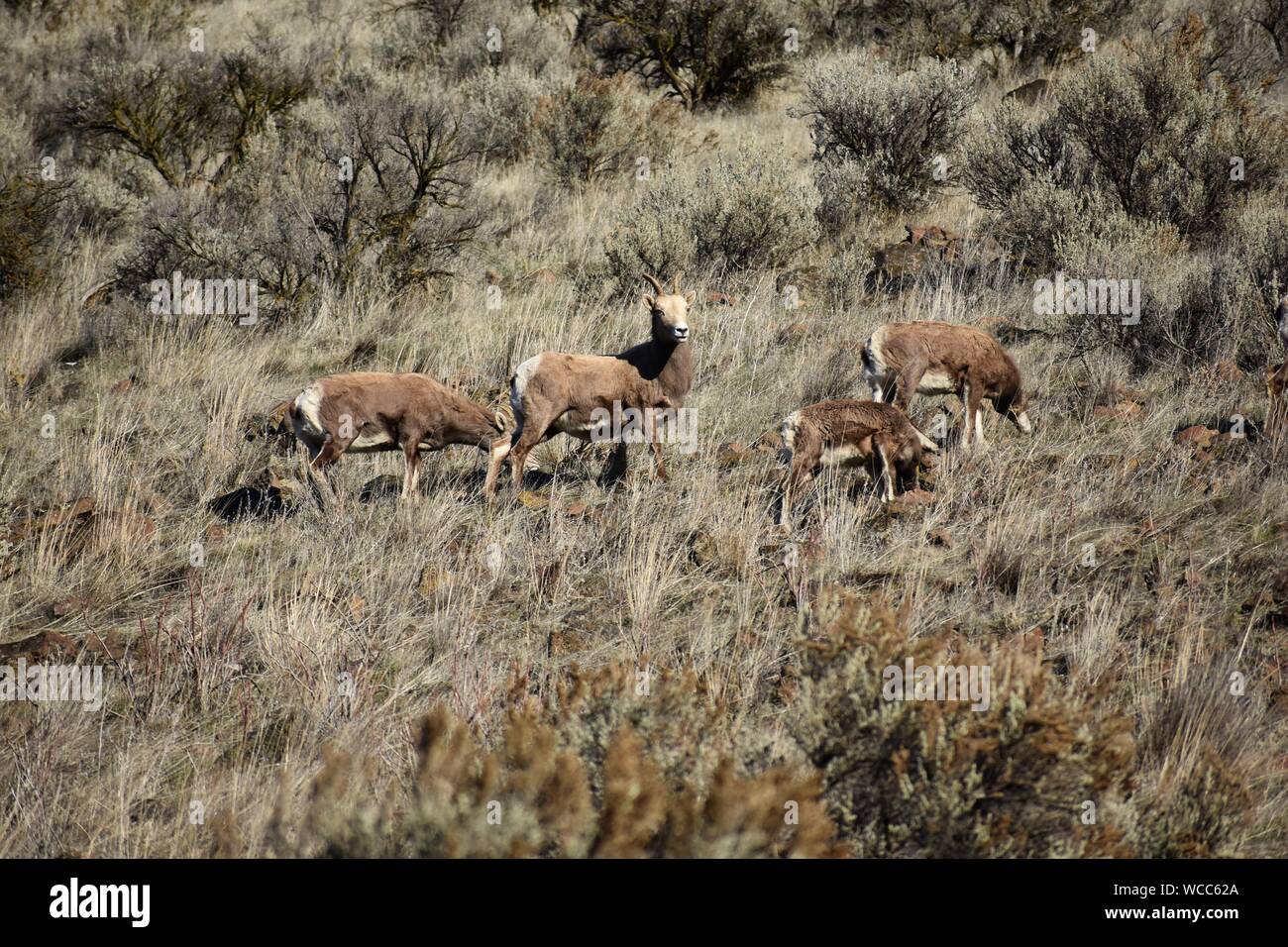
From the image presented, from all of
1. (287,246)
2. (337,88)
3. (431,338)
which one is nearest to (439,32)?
(337,88)

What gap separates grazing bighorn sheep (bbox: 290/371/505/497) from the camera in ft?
25.5

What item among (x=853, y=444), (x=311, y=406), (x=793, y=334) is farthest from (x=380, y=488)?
(x=793, y=334)

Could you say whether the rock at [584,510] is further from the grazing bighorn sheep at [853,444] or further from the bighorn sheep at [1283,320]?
the bighorn sheep at [1283,320]

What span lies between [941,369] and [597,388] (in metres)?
2.86

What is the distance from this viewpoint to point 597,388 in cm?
809

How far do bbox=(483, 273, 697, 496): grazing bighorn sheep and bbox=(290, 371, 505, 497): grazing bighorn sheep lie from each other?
35cm

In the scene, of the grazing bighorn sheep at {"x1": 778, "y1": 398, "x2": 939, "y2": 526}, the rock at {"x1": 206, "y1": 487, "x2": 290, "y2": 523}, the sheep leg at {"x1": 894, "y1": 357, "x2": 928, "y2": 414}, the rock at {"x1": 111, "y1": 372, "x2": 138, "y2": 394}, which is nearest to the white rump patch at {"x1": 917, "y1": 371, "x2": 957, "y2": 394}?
the sheep leg at {"x1": 894, "y1": 357, "x2": 928, "y2": 414}

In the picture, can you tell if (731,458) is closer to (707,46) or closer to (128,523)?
(128,523)

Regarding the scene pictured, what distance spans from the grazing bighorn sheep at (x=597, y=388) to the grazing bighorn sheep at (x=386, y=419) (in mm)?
353

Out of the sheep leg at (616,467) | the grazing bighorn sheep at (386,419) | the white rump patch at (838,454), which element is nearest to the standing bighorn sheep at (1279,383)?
the white rump patch at (838,454)

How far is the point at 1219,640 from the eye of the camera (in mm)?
5355

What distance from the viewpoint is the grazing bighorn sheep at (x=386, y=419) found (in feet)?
25.5

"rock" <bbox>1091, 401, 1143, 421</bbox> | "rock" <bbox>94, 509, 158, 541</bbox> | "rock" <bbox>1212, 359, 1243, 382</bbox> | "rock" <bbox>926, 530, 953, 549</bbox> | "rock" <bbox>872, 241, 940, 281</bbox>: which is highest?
"rock" <bbox>872, 241, 940, 281</bbox>

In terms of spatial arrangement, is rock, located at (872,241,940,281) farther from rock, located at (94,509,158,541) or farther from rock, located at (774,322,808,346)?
rock, located at (94,509,158,541)
